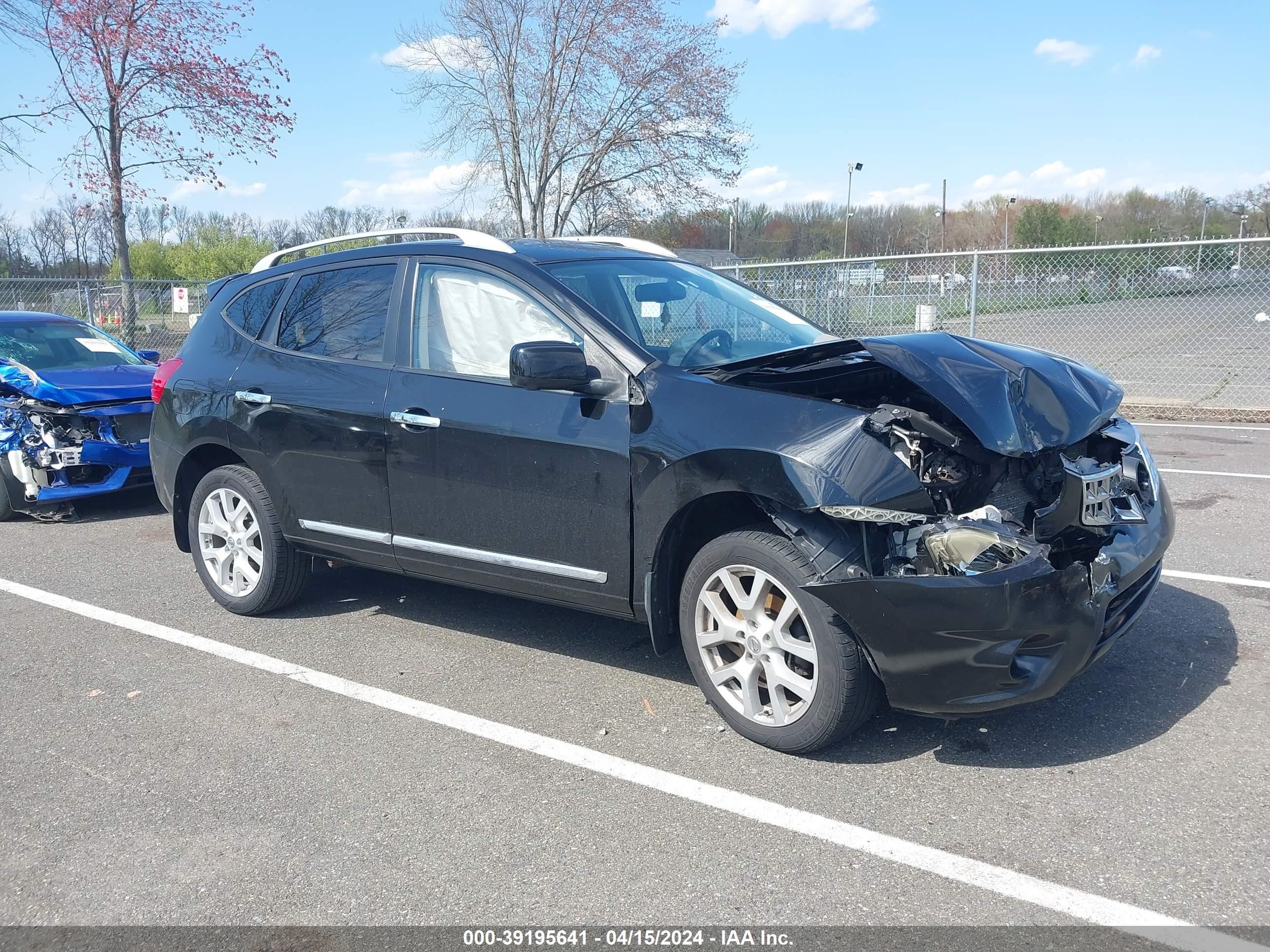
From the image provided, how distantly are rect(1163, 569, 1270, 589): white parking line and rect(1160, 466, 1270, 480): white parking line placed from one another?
10.1 ft

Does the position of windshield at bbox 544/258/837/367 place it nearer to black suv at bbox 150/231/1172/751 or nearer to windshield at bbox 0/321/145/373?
black suv at bbox 150/231/1172/751

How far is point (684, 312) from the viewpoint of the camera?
461 centimetres

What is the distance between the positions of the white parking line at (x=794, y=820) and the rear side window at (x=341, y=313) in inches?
59.1

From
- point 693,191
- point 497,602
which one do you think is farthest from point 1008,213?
point 497,602

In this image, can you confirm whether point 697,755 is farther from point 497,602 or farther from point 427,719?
point 497,602

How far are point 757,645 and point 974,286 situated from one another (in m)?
10.6

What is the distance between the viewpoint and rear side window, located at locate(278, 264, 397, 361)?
4.84 meters

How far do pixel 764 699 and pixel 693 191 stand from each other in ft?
64.7

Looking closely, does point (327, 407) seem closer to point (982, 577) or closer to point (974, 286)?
point (982, 577)

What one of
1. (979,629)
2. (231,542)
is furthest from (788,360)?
(231,542)

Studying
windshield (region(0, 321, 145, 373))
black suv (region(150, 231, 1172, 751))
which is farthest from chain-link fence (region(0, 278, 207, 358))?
black suv (region(150, 231, 1172, 751))

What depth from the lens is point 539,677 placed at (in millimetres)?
4484

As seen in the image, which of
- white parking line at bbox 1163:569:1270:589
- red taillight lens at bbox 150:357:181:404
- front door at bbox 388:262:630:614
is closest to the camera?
front door at bbox 388:262:630:614

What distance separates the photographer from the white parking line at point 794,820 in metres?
2.64
